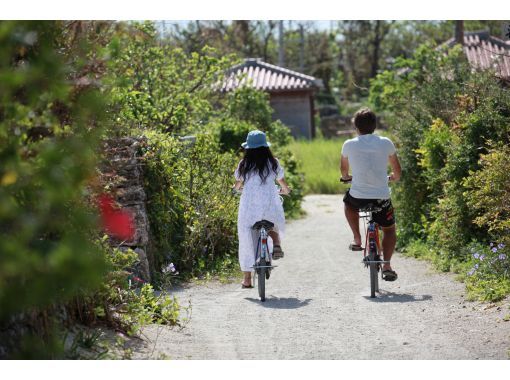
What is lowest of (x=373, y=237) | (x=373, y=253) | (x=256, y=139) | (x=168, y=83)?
(x=373, y=253)

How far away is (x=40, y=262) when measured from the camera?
459 centimetres

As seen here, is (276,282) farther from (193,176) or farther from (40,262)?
(40,262)

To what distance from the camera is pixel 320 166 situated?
3042 cm

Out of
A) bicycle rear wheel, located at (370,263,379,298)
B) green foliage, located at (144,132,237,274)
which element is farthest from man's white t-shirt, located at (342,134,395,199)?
green foliage, located at (144,132,237,274)

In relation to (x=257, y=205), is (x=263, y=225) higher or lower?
lower

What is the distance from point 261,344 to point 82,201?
220 cm

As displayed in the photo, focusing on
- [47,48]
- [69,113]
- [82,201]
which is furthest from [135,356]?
[47,48]

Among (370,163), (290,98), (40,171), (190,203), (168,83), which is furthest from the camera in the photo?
(290,98)

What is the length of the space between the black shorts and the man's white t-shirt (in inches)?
2.3

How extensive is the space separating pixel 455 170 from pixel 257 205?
2.98 meters

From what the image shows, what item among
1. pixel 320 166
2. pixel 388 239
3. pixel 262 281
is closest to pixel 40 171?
pixel 262 281

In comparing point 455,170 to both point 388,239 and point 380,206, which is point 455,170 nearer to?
point 388,239

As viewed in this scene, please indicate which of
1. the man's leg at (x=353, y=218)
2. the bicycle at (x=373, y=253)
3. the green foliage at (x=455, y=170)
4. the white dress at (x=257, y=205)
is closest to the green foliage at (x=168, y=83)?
the green foliage at (x=455, y=170)

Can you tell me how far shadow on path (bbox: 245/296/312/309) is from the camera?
9.86 metres
